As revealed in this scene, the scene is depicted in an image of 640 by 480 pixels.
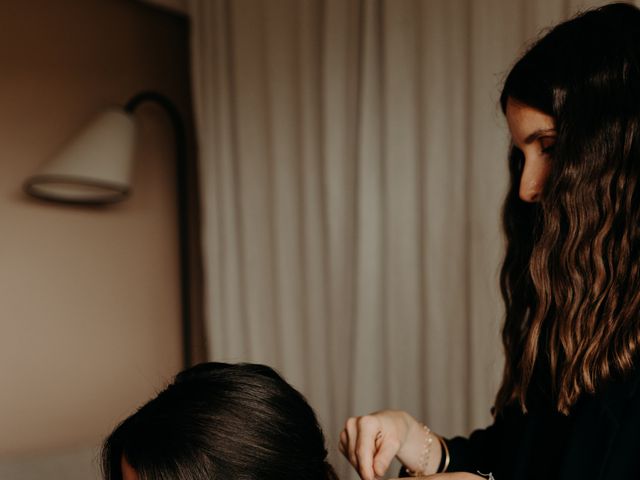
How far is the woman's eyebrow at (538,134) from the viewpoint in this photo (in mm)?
916

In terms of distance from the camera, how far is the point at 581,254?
0.93 meters

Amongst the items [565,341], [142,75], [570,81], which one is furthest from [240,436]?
[142,75]

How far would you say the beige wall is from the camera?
73.5 inches

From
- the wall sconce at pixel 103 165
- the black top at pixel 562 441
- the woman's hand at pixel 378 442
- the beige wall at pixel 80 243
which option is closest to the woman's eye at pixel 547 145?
the black top at pixel 562 441

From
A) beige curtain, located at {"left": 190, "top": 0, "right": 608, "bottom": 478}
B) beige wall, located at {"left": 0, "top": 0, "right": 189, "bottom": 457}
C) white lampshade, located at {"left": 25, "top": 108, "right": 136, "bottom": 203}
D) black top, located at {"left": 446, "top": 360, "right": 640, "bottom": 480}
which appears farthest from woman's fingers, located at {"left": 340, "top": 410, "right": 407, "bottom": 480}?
beige wall, located at {"left": 0, "top": 0, "right": 189, "bottom": 457}

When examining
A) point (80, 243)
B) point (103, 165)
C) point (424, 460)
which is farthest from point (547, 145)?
point (80, 243)

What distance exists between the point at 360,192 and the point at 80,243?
864 mm

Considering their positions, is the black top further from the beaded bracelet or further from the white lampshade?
the white lampshade

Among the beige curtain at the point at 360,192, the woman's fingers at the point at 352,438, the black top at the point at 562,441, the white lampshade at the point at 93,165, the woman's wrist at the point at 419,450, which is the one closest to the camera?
the black top at the point at 562,441

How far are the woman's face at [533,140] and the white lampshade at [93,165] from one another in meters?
1.15

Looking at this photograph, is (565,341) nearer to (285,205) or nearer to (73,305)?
(285,205)

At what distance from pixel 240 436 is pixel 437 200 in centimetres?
87

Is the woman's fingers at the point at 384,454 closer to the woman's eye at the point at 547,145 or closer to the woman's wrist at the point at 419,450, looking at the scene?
the woman's wrist at the point at 419,450

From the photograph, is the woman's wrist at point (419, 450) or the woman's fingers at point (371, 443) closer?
the woman's fingers at point (371, 443)
